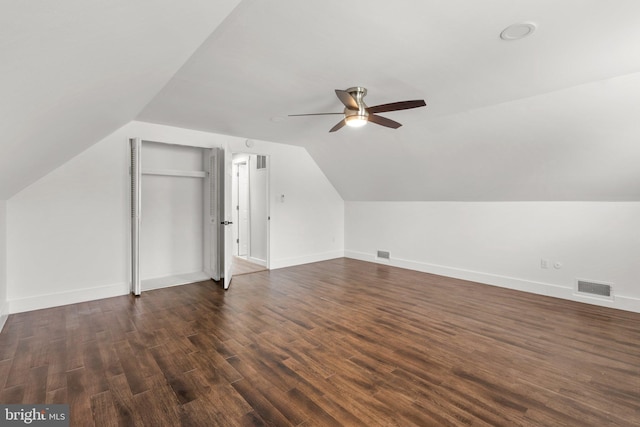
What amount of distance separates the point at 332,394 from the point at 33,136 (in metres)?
2.66

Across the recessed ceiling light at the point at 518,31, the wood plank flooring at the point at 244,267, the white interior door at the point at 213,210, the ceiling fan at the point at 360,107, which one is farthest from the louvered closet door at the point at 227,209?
the recessed ceiling light at the point at 518,31

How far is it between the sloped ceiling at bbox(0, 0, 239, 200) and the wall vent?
17.2 feet

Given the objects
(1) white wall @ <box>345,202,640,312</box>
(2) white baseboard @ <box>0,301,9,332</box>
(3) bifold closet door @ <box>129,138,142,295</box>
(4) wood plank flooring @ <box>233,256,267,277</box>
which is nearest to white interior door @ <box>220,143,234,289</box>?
(4) wood plank flooring @ <box>233,256,267,277</box>

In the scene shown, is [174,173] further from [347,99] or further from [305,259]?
[347,99]

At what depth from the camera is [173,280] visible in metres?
5.03

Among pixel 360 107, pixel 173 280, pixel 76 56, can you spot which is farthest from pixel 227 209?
pixel 76 56

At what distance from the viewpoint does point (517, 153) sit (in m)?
4.04

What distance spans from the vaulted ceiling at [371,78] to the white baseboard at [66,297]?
56.0 inches

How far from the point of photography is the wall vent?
394cm

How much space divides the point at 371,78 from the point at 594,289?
4.10 m

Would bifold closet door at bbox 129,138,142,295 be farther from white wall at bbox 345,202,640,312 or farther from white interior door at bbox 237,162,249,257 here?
white wall at bbox 345,202,640,312

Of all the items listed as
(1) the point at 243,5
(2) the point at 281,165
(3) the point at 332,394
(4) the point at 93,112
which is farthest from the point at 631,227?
(4) the point at 93,112

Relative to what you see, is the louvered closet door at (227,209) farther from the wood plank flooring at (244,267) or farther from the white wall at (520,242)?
the white wall at (520,242)

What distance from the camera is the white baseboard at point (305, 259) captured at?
6165 mm
